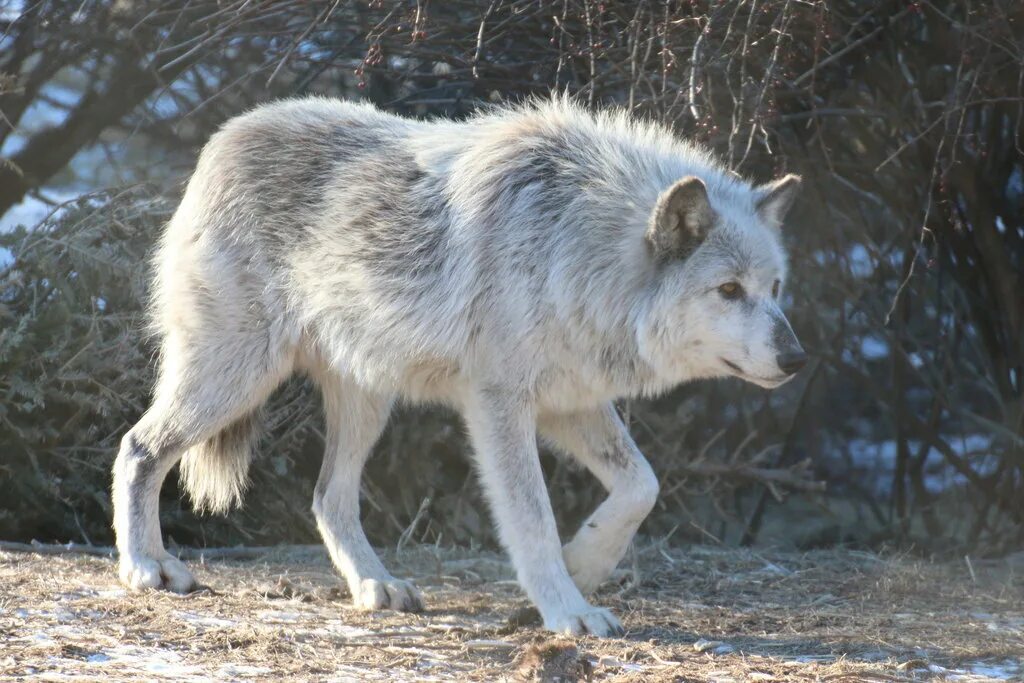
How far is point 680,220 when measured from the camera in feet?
14.0

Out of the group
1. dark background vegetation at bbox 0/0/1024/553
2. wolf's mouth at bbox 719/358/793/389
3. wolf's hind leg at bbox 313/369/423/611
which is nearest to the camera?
wolf's mouth at bbox 719/358/793/389

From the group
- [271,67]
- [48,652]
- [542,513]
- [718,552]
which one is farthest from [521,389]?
[271,67]

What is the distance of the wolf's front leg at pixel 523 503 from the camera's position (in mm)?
4094

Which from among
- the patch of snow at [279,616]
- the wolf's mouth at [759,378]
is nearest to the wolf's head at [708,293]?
the wolf's mouth at [759,378]

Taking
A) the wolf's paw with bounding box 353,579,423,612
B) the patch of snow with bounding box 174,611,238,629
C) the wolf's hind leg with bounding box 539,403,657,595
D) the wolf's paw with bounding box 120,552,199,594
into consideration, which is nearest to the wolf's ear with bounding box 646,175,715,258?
the wolf's hind leg with bounding box 539,403,657,595

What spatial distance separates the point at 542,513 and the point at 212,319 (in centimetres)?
158

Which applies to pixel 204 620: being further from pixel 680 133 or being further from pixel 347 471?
pixel 680 133

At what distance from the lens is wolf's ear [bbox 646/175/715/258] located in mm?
4156

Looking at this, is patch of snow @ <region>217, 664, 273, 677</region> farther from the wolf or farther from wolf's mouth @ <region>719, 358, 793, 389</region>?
wolf's mouth @ <region>719, 358, 793, 389</region>

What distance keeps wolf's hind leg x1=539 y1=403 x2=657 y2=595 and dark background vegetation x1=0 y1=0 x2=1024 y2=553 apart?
1216 mm

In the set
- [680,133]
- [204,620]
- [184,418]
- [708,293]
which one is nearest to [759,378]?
[708,293]

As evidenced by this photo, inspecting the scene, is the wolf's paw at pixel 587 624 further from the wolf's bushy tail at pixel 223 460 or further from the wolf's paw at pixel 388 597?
the wolf's bushy tail at pixel 223 460

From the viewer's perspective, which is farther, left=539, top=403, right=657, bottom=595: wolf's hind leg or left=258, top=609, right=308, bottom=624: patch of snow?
left=539, top=403, right=657, bottom=595: wolf's hind leg

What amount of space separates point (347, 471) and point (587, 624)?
1.49 metres
